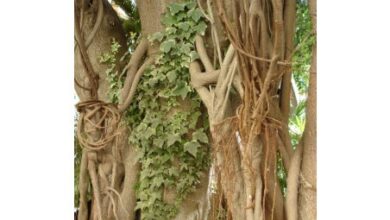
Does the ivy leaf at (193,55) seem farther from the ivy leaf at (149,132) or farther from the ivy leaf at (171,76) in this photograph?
the ivy leaf at (149,132)

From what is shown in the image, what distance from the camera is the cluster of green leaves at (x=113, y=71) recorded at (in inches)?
120

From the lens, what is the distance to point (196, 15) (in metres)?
2.81

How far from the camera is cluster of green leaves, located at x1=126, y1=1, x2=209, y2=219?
2842 millimetres

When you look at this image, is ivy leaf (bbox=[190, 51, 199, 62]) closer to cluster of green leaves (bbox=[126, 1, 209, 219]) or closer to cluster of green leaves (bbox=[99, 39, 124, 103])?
cluster of green leaves (bbox=[126, 1, 209, 219])

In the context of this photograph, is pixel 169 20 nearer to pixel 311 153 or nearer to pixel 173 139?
pixel 173 139

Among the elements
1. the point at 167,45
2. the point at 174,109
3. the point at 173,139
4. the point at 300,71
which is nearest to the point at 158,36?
the point at 167,45

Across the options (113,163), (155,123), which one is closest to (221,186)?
(155,123)

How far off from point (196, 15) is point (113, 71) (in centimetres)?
54

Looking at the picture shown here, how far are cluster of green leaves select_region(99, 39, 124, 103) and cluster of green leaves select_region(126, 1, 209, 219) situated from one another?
0.39 feet

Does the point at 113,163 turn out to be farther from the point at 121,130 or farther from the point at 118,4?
the point at 118,4
